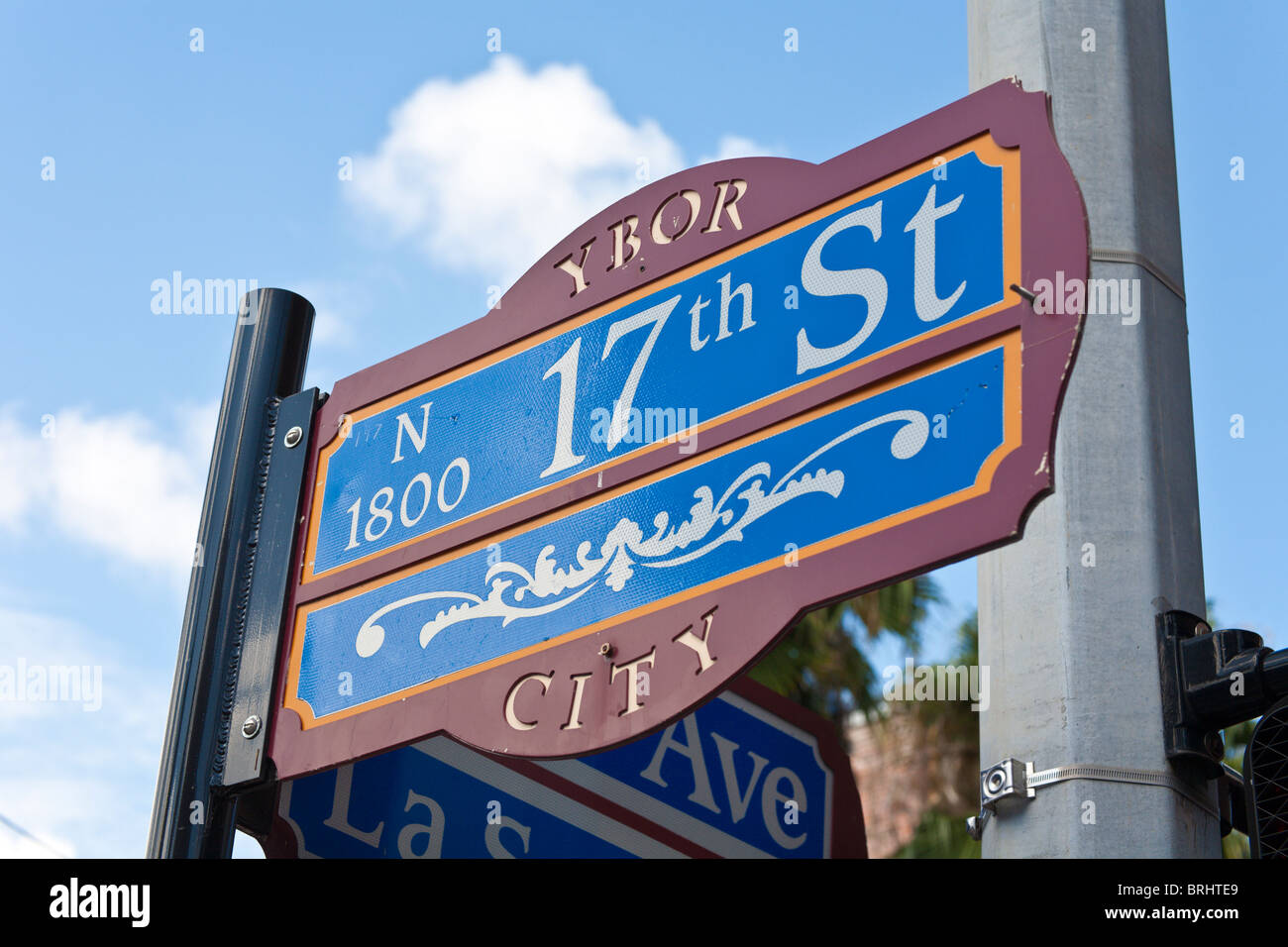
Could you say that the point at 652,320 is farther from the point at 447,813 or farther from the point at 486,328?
the point at 447,813

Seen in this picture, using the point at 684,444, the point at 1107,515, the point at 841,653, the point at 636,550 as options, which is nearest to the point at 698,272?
the point at 684,444

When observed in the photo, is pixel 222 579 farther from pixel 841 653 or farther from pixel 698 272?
pixel 841 653

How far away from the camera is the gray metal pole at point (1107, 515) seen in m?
2.96

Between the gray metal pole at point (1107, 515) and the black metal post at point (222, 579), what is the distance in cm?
152

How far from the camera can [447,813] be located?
3.26m

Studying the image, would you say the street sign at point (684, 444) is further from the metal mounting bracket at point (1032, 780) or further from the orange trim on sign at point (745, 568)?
the metal mounting bracket at point (1032, 780)

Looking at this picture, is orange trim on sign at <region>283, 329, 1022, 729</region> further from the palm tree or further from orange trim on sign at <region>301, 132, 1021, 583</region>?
the palm tree

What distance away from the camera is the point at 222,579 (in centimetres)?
317

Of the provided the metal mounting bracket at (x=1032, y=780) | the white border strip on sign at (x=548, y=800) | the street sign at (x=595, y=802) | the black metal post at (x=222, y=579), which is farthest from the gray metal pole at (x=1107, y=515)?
the black metal post at (x=222, y=579)

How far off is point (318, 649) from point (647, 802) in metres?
0.79

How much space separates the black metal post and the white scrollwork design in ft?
1.18

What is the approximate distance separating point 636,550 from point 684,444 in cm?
20

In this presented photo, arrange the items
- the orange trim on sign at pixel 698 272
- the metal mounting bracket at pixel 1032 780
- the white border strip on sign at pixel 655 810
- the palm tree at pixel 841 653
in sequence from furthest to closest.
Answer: the palm tree at pixel 841 653 < the white border strip on sign at pixel 655 810 < the metal mounting bracket at pixel 1032 780 < the orange trim on sign at pixel 698 272
